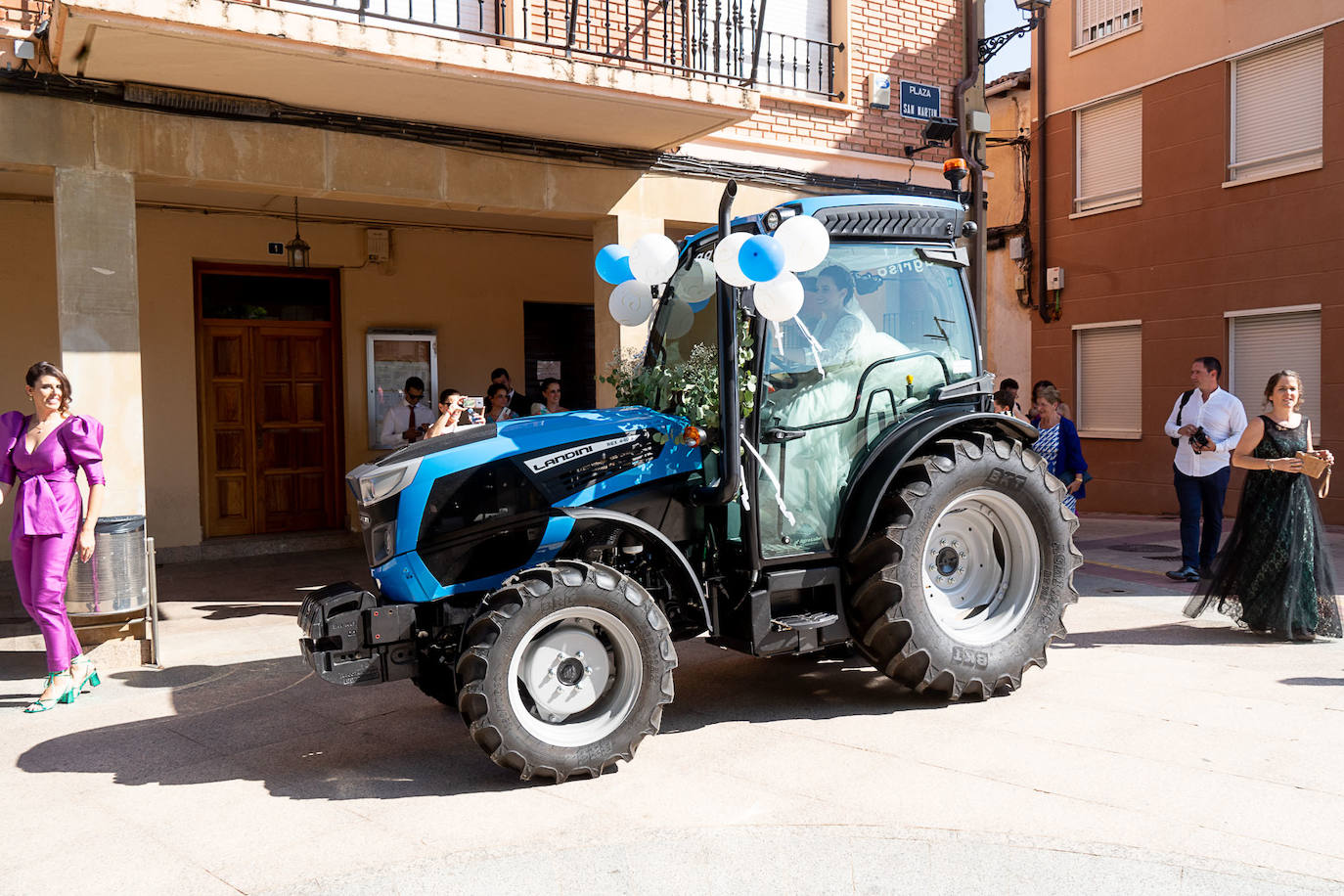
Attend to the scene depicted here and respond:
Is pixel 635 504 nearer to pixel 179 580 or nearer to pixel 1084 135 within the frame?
pixel 179 580

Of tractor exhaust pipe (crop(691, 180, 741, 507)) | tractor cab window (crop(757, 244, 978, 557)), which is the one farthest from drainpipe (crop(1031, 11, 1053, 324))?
tractor exhaust pipe (crop(691, 180, 741, 507))

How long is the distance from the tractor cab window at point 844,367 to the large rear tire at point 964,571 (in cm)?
29

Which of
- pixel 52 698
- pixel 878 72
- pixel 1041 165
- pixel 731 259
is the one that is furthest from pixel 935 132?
pixel 52 698

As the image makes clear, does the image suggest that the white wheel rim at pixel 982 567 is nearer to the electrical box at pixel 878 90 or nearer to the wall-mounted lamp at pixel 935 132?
the wall-mounted lamp at pixel 935 132

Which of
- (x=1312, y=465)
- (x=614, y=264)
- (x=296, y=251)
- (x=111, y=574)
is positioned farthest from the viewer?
(x=296, y=251)

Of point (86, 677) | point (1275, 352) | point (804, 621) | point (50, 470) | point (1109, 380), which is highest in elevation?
point (1275, 352)

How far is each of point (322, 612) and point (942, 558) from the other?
3.03 m

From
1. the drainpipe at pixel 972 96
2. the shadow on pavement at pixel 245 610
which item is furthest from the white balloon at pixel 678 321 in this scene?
the drainpipe at pixel 972 96

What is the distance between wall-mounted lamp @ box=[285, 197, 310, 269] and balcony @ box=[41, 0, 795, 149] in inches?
135

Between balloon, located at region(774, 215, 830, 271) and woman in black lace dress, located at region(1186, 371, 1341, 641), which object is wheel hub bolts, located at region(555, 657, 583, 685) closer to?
balloon, located at region(774, 215, 830, 271)

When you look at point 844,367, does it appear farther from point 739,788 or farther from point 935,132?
point 935,132

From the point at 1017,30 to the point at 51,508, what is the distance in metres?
9.10

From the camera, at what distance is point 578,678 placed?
4.44 m

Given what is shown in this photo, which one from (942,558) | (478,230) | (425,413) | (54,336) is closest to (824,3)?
(478,230)
